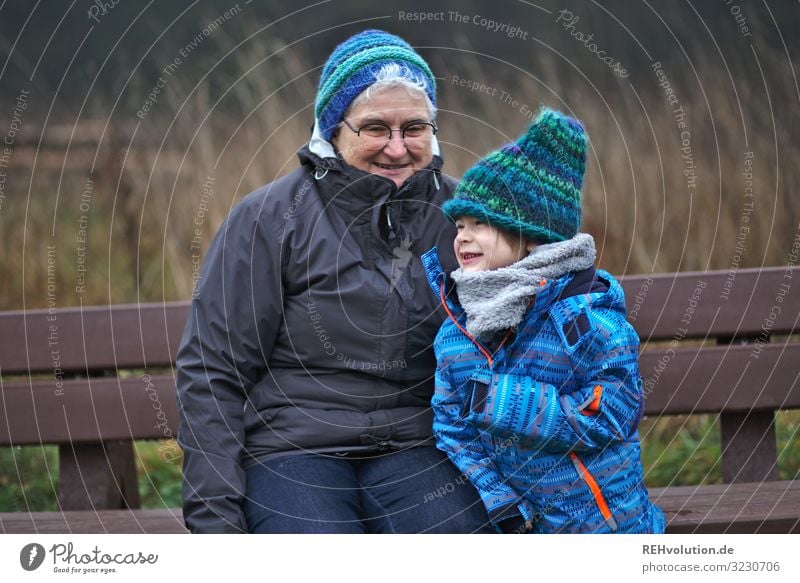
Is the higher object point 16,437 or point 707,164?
point 707,164

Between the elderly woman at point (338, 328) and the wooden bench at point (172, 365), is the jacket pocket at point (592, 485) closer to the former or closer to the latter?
the elderly woman at point (338, 328)

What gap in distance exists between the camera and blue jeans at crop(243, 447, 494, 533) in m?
2.24

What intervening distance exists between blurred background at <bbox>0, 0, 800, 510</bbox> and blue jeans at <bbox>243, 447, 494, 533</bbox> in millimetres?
1152

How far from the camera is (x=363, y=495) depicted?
7.79 feet

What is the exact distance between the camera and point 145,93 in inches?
165

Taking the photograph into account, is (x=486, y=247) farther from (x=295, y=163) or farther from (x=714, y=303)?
(x=295, y=163)

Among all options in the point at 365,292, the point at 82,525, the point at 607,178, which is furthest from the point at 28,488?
the point at 607,178

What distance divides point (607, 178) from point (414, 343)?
1.27 metres

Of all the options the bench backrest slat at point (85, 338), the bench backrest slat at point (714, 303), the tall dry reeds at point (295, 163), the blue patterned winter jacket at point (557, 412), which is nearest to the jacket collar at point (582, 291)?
the blue patterned winter jacket at point (557, 412)

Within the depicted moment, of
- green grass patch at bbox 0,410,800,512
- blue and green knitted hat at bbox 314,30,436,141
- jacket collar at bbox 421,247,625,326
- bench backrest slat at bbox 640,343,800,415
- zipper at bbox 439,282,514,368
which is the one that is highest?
blue and green knitted hat at bbox 314,30,436,141

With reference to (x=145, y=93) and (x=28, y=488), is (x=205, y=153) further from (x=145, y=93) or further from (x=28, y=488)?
(x=28, y=488)

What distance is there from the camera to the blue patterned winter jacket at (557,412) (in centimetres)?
207

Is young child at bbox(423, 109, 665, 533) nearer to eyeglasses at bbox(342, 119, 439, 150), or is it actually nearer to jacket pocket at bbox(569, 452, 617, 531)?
jacket pocket at bbox(569, 452, 617, 531)

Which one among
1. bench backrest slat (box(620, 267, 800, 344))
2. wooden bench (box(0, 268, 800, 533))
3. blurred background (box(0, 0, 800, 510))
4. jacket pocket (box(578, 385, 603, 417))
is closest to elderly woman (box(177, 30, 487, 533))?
jacket pocket (box(578, 385, 603, 417))
